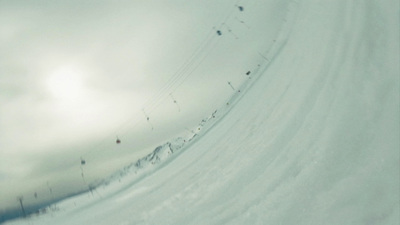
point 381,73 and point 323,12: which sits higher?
point 323,12

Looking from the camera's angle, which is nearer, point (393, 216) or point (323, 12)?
point (393, 216)

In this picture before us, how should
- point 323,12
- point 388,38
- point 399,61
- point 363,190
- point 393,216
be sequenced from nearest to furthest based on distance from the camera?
point 393,216, point 363,190, point 399,61, point 388,38, point 323,12

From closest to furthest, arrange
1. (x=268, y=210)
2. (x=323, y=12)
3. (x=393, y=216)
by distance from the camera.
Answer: (x=393, y=216)
(x=268, y=210)
(x=323, y=12)

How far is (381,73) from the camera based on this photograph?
9.16m

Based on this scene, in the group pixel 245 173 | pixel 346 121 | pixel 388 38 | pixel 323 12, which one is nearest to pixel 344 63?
pixel 388 38

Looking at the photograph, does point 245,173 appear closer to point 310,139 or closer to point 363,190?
point 310,139

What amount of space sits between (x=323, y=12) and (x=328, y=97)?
16375 millimetres

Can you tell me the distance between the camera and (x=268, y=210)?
6.48m

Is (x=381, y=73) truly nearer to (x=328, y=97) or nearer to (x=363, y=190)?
(x=328, y=97)

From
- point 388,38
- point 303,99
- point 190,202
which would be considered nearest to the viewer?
point 190,202

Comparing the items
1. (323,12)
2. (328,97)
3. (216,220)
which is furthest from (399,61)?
(323,12)

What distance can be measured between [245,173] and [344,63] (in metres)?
6.76

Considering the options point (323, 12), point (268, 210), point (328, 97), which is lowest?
point (268, 210)

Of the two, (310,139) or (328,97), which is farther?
(328,97)
